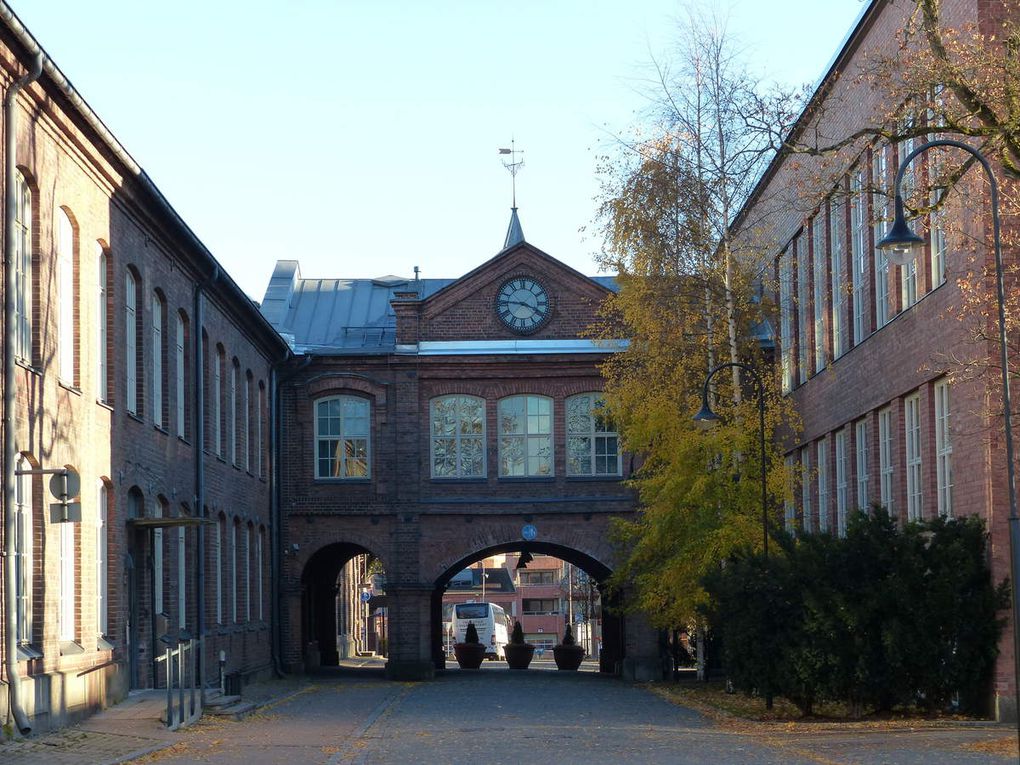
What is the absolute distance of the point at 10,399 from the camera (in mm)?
18016

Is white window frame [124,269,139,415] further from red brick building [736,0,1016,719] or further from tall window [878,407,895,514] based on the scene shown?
tall window [878,407,895,514]

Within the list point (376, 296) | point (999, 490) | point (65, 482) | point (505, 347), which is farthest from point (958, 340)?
point (376, 296)

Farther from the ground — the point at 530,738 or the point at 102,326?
the point at 102,326

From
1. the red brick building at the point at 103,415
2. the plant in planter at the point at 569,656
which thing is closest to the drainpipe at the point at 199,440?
the red brick building at the point at 103,415

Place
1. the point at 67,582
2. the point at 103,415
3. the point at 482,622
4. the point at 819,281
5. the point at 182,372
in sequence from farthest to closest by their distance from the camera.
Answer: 1. the point at 482,622
2. the point at 819,281
3. the point at 182,372
4. the point at 103,415
5. the point at 67,582

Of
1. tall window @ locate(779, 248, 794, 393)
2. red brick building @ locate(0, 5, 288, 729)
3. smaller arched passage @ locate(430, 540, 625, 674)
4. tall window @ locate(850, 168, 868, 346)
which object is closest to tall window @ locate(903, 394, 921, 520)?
tall window @ locate(850, 168, 868, 346)

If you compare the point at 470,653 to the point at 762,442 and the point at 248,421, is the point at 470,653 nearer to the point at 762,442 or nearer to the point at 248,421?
the point at 248,421

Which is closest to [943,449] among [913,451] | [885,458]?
[913,451]

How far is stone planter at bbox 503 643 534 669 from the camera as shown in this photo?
1969 inches

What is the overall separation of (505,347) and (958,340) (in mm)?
18121

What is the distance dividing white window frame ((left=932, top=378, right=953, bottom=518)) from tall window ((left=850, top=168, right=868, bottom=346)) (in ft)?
14.6

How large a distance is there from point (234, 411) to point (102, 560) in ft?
36.7

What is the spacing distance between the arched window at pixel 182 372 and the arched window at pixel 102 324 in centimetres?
464

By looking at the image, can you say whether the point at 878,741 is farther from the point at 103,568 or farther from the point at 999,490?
the point at 103,568
